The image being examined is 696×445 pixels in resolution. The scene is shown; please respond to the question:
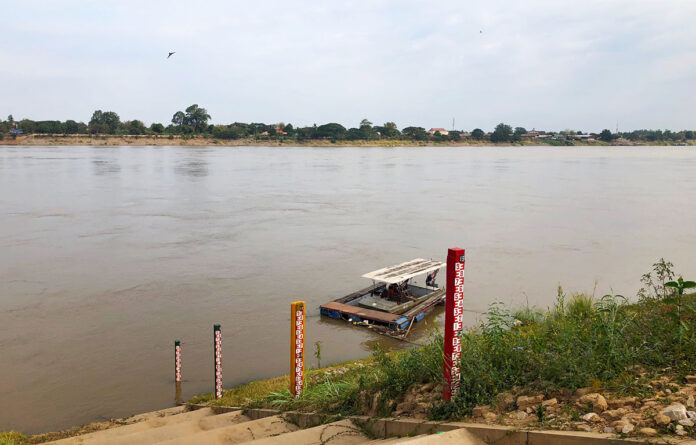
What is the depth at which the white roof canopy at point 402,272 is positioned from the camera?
15414mm

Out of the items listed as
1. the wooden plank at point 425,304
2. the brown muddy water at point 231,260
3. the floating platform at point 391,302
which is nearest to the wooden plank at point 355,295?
the floating platform at point 391,302

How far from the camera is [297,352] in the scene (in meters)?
6.65

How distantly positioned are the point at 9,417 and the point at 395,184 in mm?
42193

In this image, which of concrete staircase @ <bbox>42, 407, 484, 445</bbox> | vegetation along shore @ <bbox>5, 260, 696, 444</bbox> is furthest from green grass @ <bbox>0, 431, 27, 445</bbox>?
vegetation along shore @ <bbox>5, 260, 696, 444</bbox>

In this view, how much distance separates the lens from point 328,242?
2505 centimetres

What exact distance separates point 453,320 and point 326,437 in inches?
58.4

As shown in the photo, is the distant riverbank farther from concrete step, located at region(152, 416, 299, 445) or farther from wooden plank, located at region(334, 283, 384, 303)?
concrete step, located at region(152, 416, 299, 445)

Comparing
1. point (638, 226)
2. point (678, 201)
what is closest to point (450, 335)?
point (638, 226)

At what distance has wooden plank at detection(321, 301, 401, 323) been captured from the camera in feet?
47.8

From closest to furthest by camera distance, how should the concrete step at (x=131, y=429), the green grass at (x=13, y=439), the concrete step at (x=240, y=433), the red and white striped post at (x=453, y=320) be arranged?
the red and white striped post at (x=453, y=320)
the concrete step at (x=240, y=433)
the concrete step at (x=131, y=429)
the green grass at (x=13, y=439)

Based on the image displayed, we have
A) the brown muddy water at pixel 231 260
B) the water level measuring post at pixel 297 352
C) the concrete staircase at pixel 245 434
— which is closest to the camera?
the concrete staircase at pixel 245 434

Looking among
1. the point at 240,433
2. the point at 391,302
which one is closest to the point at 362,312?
the point at 391,302

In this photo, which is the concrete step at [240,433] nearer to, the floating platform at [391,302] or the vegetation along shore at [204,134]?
the floating platform at [391,302]

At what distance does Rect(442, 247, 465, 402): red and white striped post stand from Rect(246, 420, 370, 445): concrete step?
843mm
